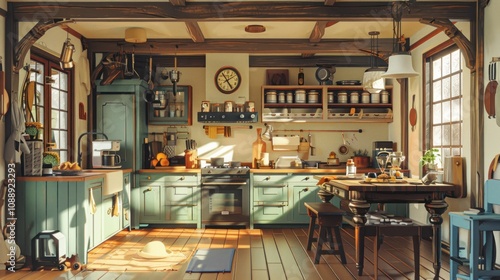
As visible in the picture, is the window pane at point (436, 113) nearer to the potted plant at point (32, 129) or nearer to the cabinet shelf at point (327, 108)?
the cabinet shelf at point (327, 108)

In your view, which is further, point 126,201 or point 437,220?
point 126,201

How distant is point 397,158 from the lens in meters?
5.04

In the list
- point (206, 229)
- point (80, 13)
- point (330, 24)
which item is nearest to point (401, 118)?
point (330, 24)

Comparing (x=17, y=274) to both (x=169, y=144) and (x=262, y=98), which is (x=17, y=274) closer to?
(x=169, y=144)

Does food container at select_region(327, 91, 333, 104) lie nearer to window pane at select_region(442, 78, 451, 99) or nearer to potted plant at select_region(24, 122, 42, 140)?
window pane at select_region(442, 78, 451, 99)

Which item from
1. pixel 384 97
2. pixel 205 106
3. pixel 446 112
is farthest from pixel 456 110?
pixel 205 106

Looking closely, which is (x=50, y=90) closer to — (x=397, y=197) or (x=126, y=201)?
(x=126, y=201)

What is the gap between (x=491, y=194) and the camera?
14.3 feet

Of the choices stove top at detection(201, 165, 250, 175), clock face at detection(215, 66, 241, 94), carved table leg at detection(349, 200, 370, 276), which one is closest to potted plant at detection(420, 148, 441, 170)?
carved table leg at detection(349, 200, 370, 276)

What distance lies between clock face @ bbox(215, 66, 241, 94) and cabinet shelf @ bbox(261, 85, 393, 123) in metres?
0.43

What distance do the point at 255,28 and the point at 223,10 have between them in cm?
149

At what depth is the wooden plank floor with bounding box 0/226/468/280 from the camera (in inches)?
184

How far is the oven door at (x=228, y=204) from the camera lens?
7434 millimetres

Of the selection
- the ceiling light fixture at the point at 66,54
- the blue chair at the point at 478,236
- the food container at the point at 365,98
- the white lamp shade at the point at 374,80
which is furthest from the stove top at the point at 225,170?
the blue chair at the point at 478,236
